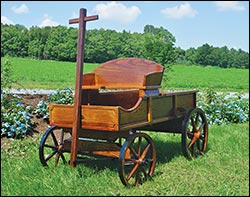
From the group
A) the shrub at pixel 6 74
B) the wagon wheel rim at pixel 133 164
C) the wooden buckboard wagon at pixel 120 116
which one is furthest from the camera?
the shrub at pixel 6 74

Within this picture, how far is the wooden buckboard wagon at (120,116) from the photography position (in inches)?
163

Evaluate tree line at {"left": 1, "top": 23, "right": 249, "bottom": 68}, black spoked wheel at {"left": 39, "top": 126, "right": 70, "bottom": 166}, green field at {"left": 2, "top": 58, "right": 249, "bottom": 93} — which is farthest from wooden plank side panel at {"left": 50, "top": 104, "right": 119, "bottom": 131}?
tree line at {"left": 1, "top": 23, "right": 249, "bottom": 68}

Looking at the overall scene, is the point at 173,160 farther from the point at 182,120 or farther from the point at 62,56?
the point at 62,56

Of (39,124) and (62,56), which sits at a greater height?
(62,56)

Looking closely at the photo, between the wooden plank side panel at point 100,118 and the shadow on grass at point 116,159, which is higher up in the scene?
the wooden plank side panel at point 100,118

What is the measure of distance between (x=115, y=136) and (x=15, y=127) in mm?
2453

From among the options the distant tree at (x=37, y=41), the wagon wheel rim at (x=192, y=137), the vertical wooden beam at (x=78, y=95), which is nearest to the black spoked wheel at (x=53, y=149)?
the vertical wooden beam at (x=78, y=95)

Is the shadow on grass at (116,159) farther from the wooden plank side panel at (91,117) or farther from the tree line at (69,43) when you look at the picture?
the tree line at (69,43)

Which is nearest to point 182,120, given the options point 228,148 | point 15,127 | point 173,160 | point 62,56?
Answer: point 173,160

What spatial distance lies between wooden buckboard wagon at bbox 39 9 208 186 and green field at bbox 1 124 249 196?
0.15m

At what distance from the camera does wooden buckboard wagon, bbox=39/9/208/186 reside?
415 centimetres

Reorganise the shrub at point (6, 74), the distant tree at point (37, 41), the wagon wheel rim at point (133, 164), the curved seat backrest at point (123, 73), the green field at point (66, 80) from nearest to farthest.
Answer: the wagon wheel rim at point (133, 164) → the curved seat backrest at point (123, 73) → the shrub at point (6, 74) → the green field at point (66, 80) → the distant tree at point (37, 41)

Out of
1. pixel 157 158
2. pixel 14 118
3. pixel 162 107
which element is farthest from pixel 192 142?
pixel 14 118

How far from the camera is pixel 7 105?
6.70 meters
